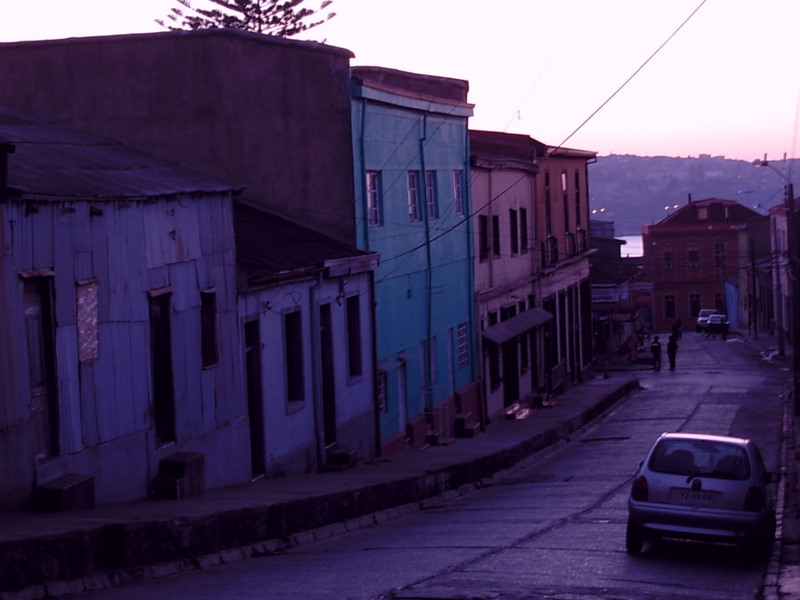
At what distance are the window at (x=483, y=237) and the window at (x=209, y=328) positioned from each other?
17.2m

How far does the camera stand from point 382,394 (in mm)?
26672

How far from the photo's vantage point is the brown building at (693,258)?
97188mm

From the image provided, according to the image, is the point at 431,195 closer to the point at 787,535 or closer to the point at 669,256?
the point at 787,535

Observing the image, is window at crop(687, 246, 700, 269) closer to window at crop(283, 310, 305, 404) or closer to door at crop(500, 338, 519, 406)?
door at crop(500, 338, 519, 406)

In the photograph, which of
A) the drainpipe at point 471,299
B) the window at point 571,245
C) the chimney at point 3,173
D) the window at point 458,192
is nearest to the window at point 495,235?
the drainpipe at point 471,299

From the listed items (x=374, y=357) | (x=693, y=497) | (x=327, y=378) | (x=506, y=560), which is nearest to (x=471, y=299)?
(x=374, y=357)

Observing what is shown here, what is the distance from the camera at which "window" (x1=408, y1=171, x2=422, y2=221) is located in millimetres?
28953

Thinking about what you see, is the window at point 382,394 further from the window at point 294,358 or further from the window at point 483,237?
the window at point 483,237

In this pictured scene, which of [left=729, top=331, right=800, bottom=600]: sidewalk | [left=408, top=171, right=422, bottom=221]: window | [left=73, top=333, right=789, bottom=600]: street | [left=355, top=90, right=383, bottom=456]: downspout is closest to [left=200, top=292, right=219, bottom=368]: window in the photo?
[left=73, top=333, right=789, bottom=600]: street

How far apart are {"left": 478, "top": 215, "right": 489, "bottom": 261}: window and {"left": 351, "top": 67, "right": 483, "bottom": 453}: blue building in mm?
1285

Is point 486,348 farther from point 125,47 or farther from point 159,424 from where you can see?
point 159,424

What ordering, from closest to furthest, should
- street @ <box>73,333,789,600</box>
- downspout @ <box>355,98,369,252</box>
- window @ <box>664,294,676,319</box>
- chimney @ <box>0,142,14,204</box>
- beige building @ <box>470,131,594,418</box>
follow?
street @ <box>73,333,789,600</box>
chimney @ <box>0,142,14,204</box>
downspout @ <box>355,98,369,252</box>
beige building @ <box>470,131,594,418</box>
window @ <box>664,294,676,319</box>

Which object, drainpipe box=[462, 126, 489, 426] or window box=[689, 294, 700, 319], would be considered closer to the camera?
drainpipe box=[462, 126, 489, 426]

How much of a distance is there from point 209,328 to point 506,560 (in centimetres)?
638
